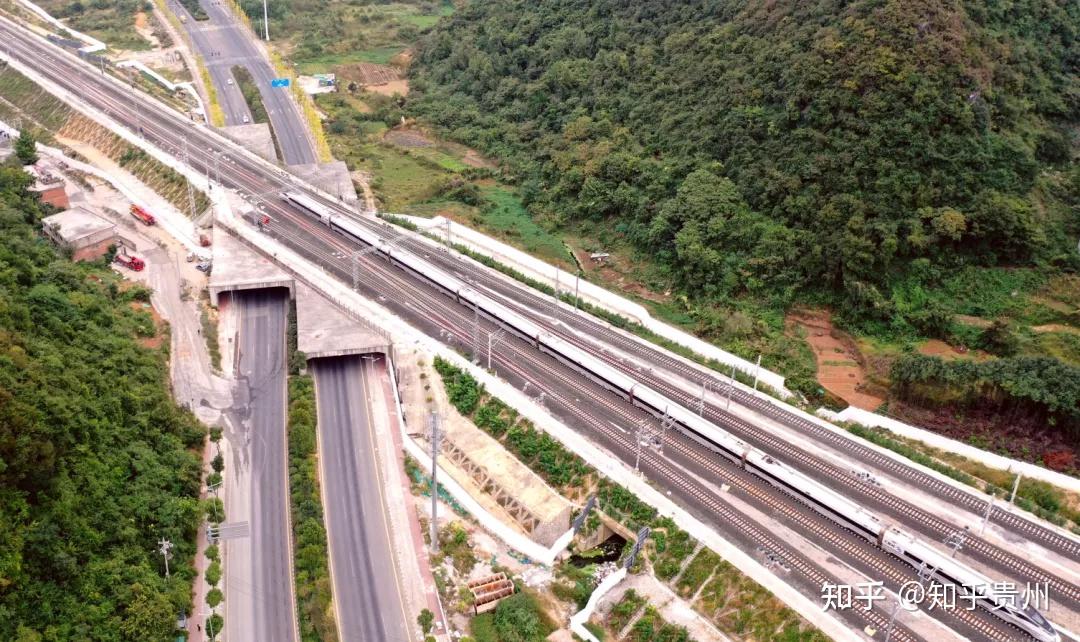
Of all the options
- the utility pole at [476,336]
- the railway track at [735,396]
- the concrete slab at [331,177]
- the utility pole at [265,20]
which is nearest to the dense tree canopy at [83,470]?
the utility pole at [476,336]

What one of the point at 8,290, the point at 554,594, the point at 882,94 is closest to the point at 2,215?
the point at 8,290

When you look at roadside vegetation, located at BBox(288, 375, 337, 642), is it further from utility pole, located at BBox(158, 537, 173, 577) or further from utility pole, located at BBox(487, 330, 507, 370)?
utility pole, located at BBox(487, 330, 507, 370)

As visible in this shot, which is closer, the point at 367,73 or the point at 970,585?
the point at 970,585

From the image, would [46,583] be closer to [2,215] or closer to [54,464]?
[54,464]

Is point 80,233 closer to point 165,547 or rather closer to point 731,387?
point 165,547

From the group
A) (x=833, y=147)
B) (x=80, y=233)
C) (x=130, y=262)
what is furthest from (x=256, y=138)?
(x=833, y=147)

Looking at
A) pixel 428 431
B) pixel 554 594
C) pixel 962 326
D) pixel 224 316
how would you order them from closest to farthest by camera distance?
pixel 554 594, pixel 428 431, pixel 962 326, pixel 224 316

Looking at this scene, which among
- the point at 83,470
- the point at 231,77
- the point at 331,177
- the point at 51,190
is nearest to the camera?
the point at 83,470

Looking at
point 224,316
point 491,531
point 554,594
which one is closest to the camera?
point 554,594
